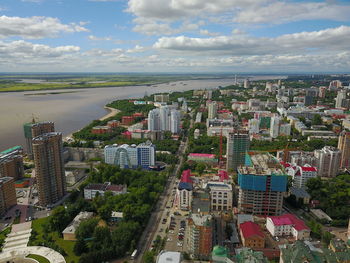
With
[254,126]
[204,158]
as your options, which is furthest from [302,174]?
[254,126]

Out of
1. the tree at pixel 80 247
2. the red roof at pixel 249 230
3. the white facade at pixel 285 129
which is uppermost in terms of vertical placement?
the white facade at pixel 285 129

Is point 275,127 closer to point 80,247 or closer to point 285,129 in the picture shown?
point 285,129

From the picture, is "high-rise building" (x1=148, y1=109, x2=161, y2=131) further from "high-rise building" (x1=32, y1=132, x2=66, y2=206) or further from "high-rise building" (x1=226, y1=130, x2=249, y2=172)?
"high-rise building" (x1=32, y1=132, x2=66, y2=206)

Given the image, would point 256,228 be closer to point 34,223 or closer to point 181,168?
point 181,168

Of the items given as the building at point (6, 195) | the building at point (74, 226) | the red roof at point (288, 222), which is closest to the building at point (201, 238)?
the red roof at point (288, 222)

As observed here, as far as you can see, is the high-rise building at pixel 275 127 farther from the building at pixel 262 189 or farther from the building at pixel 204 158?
the building at pixel 262 189

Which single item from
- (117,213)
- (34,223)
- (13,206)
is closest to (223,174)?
(117,213)

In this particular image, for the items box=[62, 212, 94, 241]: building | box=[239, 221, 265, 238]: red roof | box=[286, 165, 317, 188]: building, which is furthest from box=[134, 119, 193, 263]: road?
box=[286, 165, 317, 188]: building
